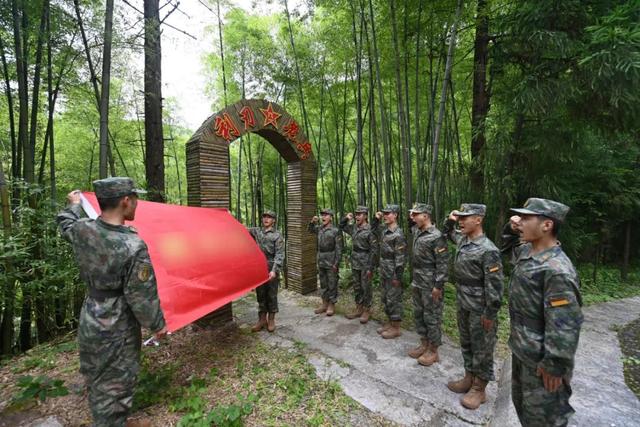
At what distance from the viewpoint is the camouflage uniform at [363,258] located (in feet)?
13.3

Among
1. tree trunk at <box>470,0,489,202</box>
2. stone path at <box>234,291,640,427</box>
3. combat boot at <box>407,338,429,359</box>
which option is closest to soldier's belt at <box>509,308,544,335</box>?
stone path at <box>234,291,640,427</box>

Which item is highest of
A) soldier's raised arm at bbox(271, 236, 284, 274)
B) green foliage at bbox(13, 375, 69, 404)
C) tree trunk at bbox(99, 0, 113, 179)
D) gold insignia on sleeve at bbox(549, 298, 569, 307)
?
tree trunk at bbox(99, 0, 113, 179)

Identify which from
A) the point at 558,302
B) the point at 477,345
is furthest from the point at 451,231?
the point at 558,302

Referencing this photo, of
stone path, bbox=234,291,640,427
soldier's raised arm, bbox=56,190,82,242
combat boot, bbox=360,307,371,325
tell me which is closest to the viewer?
soldier's raised arm, bbox=56,190,82,242

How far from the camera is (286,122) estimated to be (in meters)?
4.67

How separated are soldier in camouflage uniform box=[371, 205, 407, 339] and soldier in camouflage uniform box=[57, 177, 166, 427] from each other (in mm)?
2711

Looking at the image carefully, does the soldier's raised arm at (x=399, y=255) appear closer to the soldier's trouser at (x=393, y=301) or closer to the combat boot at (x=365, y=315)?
the soldier's trouser at (x=393, y=301)

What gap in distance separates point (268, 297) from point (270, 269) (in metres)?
0.37

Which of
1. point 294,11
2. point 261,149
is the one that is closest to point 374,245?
point 294,11

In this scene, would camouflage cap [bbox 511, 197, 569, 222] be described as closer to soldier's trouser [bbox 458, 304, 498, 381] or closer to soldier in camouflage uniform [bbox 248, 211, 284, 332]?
soldier's trouser [bbox 458, 304, 498, 381]

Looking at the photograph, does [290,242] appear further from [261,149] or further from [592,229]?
[592,229]

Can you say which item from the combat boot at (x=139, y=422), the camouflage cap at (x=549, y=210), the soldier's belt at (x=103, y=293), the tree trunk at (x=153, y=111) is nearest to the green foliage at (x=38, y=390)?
the combat boot at (x=139, y=422)

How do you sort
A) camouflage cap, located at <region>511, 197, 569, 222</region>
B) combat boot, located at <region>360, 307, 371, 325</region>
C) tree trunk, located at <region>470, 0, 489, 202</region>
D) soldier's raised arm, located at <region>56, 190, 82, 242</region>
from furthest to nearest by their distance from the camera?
tree trunk, located at <region>470, 0, 489, 202</region>, combat boot, located at <region>360, 307, 371, 325</region>, soldier's raised arm, located at <region>56, 190, 82, 242</region>, camouflage cap, located at <region>511, 197, 569, 222</region>

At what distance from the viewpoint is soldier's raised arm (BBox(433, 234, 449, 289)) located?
290 cm
